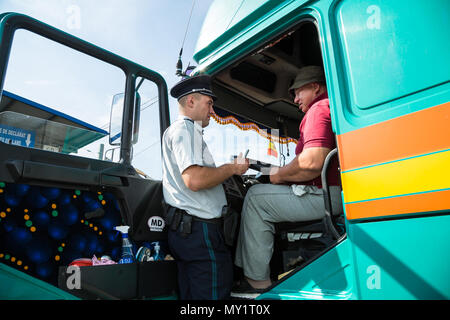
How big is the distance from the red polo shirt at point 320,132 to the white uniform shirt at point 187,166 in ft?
2.00

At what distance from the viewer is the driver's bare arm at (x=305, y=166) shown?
180 centimetres

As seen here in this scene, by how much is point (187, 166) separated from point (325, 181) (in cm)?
76

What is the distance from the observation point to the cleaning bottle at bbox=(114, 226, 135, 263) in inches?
77.0

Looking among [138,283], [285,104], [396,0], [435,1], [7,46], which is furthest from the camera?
[285,104]

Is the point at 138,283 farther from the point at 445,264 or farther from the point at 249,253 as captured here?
the point at 445,264

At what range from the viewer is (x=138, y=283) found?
1950 mm

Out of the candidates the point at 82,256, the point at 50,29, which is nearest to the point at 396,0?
the point at 50,29

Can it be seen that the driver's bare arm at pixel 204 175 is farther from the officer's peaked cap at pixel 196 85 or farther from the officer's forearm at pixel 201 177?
the officer's peaked cap at pixel 196 85

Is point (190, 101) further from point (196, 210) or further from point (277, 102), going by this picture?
point (277, 102)

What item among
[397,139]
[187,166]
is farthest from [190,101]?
[397,139]

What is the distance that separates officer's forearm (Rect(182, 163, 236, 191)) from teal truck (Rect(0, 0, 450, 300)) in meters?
0.33

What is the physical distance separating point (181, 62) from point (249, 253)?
161cm

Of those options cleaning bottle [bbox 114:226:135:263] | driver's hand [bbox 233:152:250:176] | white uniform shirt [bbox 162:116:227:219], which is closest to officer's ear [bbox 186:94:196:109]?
white uniform shirt [bbox 162:116:227:219]
